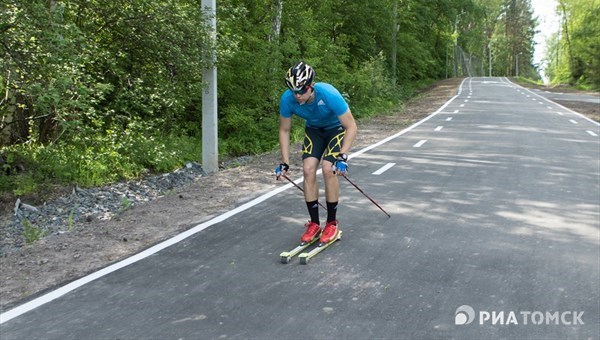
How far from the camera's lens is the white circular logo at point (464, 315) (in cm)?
370

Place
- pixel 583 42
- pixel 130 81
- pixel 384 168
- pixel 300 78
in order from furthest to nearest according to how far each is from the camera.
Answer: pixel 583 42
pixel 130 81
pixel 384 168
pixel 300 78

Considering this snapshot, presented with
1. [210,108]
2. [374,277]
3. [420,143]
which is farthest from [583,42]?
[374,277]

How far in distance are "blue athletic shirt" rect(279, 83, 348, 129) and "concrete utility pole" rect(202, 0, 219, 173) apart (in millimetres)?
4664

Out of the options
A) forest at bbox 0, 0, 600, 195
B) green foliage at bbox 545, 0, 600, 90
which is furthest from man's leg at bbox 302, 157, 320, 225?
green foliage at bbox 545, 0, 600, 90

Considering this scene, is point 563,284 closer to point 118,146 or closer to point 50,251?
point 50,251

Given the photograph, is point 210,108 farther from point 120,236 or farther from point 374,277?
point 374,277

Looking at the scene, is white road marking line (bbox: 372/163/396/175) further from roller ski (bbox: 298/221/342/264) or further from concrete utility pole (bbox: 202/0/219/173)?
roller ski (bbox: 298/221/342/264)

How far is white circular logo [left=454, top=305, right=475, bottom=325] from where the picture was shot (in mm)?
3697

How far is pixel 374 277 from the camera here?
4.57m

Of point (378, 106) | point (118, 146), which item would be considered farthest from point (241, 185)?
point (378, 106)

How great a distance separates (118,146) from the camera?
33.9 ft

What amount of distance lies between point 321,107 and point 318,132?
1.35 feet

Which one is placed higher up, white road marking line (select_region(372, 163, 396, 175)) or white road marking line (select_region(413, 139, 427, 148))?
white road marking line (select_region(413, 139, 427, 148))

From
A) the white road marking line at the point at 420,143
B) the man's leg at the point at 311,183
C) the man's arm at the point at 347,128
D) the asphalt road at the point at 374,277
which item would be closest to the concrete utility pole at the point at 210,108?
the asphalt road at the point at 374,277
